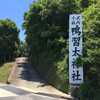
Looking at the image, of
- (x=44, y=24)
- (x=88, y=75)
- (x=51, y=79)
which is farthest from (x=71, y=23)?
(x=44, y=24)

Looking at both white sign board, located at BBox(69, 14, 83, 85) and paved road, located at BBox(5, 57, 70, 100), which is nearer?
white sign board, located at BBox(69, 14, 83, 85)

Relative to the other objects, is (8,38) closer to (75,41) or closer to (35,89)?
(35,89)

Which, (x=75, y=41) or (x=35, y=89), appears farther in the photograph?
(x=35, y=89)

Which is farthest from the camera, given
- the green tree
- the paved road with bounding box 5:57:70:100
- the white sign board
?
the green tree

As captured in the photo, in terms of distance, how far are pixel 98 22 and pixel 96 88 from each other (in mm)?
3721

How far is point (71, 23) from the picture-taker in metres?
20.1

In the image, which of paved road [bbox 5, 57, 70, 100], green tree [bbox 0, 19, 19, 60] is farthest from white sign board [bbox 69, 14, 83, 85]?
green tree [bbox 0, 19, 19, 60]

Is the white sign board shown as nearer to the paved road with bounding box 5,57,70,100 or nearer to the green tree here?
the paved road with bounding box 5,57,70,100

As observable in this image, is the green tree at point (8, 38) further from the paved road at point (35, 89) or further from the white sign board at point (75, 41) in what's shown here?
the white sign board at point (75, 41)

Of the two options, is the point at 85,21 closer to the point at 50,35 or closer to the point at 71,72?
the point at 71,72

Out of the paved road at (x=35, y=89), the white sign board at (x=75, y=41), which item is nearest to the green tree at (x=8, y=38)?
the paved road at (x=35, y=89)

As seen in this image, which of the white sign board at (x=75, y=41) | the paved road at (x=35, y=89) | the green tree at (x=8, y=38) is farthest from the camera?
the green tree at (x=8, y=38)

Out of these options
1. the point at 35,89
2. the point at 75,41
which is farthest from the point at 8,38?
the point at 75,41

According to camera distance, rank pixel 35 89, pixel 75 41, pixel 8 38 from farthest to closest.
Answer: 1. pixel 8 38
2. pixel 35 89
3. pixel 75 41
